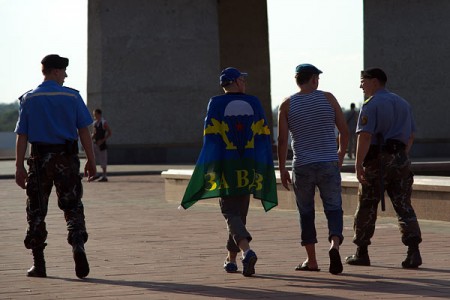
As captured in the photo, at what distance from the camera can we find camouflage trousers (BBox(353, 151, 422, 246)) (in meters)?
10.9

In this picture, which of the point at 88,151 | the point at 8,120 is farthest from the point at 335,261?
the point at 8,120

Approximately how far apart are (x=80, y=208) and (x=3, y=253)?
215 centimetres

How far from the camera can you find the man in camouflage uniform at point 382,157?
10.9 metres

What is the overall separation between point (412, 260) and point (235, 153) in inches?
65.9

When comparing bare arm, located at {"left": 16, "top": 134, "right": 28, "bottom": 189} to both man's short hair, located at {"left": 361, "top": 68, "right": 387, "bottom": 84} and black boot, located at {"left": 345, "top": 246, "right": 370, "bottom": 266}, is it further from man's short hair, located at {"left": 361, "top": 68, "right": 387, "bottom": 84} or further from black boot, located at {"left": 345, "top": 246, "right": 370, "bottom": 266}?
man's short hair, located at {"left": 361, "top": 68, "right": 387, "bottom": 84}

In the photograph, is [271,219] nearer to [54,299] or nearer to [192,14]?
[54,299]

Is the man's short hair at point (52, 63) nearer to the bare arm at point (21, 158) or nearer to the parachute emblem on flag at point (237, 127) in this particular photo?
the bare arm at point (21, 158)

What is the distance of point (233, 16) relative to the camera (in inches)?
1751

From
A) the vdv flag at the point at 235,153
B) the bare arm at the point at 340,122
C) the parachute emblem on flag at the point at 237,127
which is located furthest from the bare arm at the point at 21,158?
Answer: the bare arm at the point at 340,122

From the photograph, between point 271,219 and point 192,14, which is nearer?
point 271,219

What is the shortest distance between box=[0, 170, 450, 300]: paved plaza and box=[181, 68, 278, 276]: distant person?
573 millimetres

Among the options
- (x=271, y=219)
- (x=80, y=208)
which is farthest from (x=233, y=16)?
(x=80, y=208)

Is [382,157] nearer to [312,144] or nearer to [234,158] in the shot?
[312,144]

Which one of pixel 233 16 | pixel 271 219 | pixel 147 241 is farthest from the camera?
pixel 233 16
